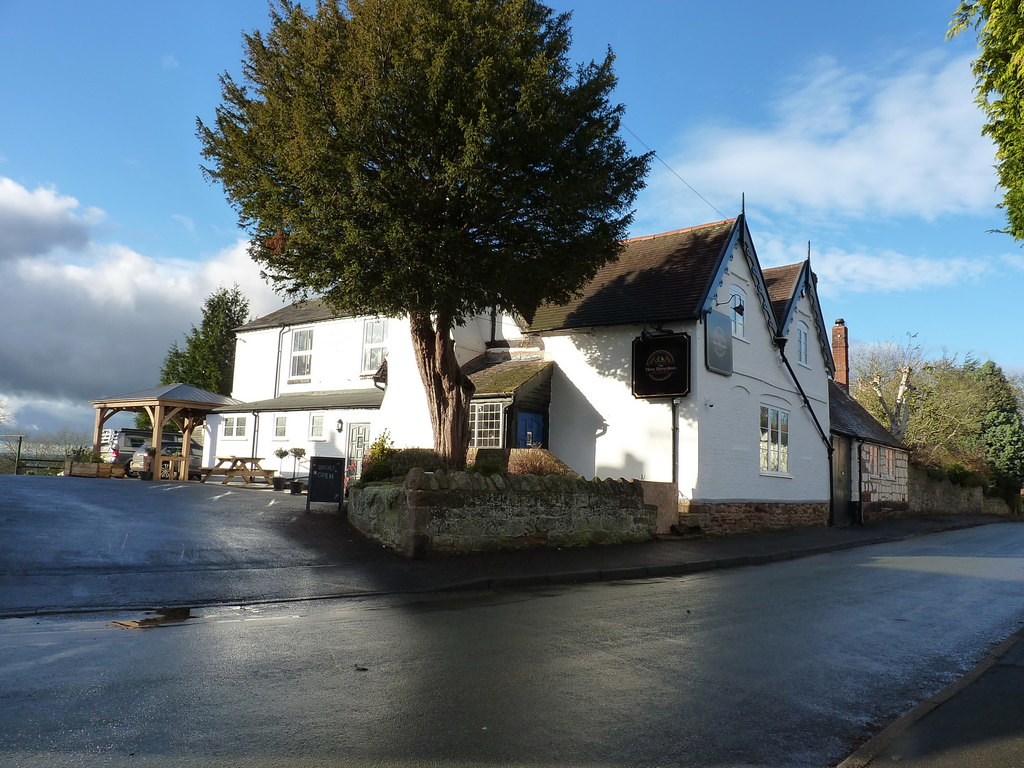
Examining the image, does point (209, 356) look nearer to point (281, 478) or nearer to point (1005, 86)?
point (281, 478)

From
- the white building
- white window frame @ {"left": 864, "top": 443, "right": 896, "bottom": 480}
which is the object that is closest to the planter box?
the white building

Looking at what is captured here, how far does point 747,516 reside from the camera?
20906mm

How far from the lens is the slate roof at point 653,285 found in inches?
766

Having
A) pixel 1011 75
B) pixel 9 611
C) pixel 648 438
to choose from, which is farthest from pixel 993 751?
pixel 648 438

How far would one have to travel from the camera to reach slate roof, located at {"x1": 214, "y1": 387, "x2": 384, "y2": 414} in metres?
26.7

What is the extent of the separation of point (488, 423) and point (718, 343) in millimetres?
6347

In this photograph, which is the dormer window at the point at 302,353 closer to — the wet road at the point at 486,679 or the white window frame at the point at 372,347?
the white window frame at the point at 372,347

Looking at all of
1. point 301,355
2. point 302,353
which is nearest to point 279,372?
point 301,355

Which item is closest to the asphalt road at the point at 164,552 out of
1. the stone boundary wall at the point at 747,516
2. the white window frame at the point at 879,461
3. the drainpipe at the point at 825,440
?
the stone boundary wall at the point at 747,516

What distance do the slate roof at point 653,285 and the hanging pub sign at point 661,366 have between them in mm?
571

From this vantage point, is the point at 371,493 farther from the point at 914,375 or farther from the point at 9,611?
Result: the point at 914,375

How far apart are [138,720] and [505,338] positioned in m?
19.3

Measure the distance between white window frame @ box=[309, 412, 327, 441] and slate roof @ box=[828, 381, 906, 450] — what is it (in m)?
18.3

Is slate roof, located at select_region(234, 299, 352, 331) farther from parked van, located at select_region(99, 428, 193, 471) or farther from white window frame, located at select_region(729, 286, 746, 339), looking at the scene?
white window frame, located at select_region(729, 286, 746, 339)
